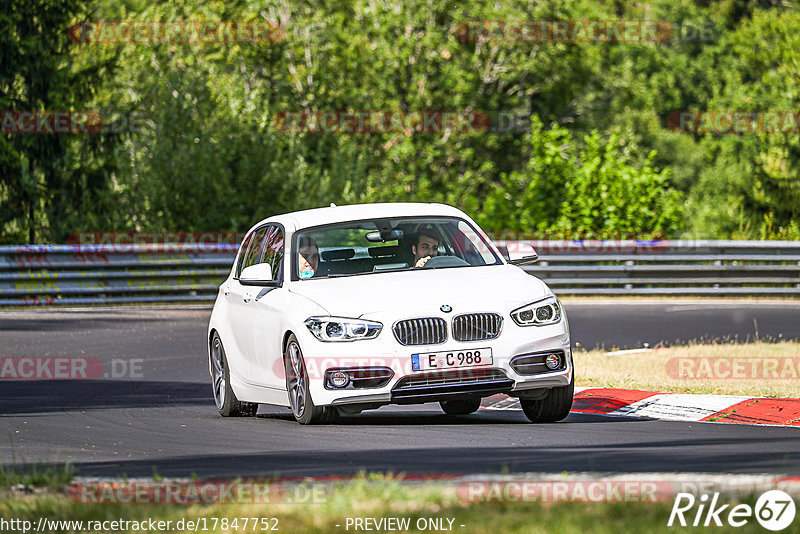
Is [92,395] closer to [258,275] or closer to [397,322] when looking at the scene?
[258,275]

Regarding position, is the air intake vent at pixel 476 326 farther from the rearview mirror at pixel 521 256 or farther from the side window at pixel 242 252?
the side window at pixel 242 252

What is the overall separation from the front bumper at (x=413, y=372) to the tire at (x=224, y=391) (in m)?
2.07

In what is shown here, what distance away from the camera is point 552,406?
10727mm

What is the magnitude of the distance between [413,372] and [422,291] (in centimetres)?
62

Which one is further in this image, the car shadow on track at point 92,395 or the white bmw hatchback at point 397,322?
the car shadow on track at point 92,395

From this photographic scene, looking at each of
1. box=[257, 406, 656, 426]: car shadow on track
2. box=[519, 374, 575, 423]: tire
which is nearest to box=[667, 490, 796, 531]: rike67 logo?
box=[519, 374, 575, 423]: tire

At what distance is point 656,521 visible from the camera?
5.66 meters

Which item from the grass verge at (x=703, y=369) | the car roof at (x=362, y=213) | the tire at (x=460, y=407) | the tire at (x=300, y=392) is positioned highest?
the car roof at (x=362, y=213)

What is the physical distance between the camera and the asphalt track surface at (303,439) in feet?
26.1

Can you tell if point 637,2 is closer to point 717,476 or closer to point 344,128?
point 344,128

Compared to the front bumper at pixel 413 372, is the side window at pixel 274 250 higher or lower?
higher

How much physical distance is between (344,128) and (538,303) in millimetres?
37998

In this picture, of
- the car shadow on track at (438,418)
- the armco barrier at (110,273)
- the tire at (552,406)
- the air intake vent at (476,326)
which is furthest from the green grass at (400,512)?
the armco barrier at (110,273)

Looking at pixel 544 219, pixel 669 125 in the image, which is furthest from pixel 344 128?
pixel 669 125
